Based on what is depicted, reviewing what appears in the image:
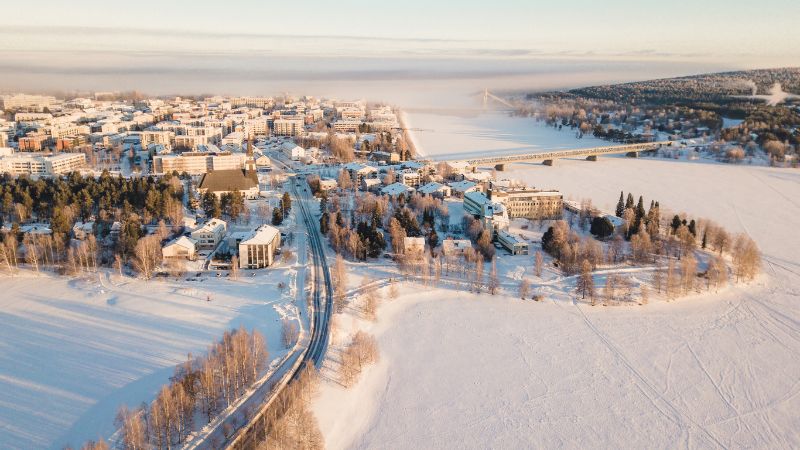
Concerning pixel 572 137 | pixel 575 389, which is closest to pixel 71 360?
pixel 575 389

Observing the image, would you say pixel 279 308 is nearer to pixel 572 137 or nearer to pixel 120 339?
pixel 120 339

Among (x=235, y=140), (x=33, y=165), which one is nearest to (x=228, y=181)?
(x=33, y=165)

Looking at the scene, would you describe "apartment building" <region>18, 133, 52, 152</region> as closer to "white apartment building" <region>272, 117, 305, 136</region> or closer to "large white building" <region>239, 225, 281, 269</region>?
"white apartment building" <region>272, 117, 305, 136</region>

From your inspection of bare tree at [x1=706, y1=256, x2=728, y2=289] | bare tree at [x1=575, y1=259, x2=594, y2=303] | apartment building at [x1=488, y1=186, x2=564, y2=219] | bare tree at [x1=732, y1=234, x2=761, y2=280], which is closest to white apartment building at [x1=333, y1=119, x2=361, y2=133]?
apartment building at [x1=488, y1=186, x2=564, y2=219]

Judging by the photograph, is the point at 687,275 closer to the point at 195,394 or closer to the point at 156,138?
the point at 195,394

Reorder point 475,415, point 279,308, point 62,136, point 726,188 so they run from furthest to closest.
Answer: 1. point 62,136
2. point 726,188
3. point 279,308
4. point 475,415

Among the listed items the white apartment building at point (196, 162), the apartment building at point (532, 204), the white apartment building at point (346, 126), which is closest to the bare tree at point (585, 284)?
the apartment building at point (532, 204)

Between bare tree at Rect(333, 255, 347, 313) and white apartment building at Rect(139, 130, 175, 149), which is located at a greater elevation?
white apartment building at Rect(139, 130, 175, 149)
